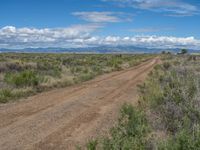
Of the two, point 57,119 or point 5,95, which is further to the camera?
point 5,95

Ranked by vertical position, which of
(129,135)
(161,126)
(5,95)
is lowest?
(5,95)

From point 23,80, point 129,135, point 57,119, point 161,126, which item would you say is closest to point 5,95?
point 23,80

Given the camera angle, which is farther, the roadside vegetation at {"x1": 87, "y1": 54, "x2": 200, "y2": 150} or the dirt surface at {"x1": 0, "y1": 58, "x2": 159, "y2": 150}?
the dirt surface at {"x1": 0, "y1": 58, "x2": 159, "y2": 150}

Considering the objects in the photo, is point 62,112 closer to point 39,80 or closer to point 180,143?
point 180,143

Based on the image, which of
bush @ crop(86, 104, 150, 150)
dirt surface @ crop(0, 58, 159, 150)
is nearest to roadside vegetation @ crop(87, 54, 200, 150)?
bush @ crop(86, 104, 150, 150)

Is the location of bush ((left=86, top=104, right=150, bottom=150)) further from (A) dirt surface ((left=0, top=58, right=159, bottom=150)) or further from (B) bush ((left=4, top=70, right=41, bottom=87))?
(B) bush ((left=4, top=70, right=41, bottom=87))

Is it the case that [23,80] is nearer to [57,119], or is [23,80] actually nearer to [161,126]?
[57,119]

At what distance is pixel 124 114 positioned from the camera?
11148 mm

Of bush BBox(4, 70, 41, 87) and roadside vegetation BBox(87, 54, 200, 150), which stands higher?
roadside vegetation BBox(87, 54, 200, 150)

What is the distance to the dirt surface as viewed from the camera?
959 centimetres

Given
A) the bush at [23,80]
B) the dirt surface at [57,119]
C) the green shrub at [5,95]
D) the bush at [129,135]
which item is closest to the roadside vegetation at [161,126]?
the bush at [129,135]

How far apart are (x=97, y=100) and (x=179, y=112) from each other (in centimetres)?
697

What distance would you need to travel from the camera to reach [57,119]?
40.5 ft

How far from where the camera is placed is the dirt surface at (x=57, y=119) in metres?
9.59
